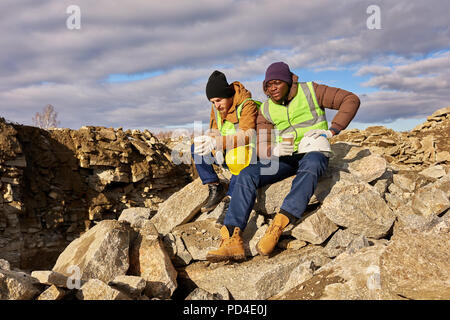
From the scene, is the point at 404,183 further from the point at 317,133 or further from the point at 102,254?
the point at 102,254

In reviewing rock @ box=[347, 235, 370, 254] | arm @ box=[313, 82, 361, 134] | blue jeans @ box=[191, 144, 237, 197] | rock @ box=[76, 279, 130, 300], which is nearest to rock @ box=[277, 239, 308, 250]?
rock @ box=[347, 235, 370, 254]

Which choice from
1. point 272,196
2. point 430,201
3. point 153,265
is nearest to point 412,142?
point 430,201

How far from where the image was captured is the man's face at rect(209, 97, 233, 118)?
16.4 feet

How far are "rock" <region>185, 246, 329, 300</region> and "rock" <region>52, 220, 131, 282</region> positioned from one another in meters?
0.92

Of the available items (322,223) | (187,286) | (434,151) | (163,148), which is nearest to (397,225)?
(322,223)

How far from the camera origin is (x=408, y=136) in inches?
574

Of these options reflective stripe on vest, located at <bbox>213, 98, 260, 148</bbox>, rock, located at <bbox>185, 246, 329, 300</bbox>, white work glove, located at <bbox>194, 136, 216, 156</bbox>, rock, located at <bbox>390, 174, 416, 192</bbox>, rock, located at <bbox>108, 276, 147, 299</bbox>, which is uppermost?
reflective stripe on vest, located at <bbox>213, 98, 260, 148</bbox>

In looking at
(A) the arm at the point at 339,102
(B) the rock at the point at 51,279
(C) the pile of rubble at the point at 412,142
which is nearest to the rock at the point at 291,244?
(A) the arm at the point at 339,102

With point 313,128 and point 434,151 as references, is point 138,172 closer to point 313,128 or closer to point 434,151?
point 313,128

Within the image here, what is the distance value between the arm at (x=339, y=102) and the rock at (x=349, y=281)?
1.73 metres

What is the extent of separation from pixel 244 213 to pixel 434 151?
1110cm

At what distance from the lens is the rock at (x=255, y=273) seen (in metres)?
4.18

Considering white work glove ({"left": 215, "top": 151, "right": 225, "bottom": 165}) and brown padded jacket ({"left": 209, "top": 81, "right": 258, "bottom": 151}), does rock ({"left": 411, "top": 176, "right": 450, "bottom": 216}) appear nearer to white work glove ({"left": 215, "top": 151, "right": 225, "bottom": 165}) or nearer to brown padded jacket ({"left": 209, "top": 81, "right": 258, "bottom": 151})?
brown padded jacket ({"left": 209, "top": 81, "right": 258, "bottom": 151})

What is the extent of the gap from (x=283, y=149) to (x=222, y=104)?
1.05 m
